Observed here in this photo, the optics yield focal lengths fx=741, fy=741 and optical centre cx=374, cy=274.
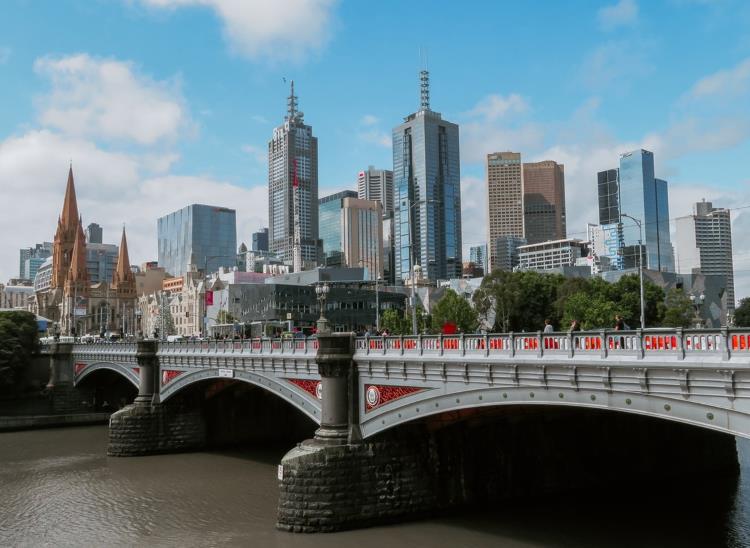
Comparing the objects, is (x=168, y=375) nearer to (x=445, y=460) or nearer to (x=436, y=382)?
(x=445, y=460)

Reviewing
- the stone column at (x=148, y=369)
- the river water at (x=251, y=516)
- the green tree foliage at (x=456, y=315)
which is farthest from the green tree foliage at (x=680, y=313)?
the stone column at (x=148, y=369)

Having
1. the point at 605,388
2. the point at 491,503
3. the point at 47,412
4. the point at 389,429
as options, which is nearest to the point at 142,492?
the point at 389,429

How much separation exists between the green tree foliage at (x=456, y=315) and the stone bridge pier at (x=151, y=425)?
33.0 metres

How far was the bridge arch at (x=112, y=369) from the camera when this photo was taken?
5827cm

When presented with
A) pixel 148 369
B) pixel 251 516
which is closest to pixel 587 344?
pixel 251 516

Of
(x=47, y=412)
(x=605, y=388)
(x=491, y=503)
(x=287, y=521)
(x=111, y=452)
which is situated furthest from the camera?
(x=47, y=412)

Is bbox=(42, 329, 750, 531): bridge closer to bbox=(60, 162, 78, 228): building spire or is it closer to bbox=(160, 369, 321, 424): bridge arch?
bbox=(160, 369, 321, 424): bridge arch

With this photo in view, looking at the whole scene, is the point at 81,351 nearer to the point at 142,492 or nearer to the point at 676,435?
the point at 142,492

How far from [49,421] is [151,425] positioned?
21.8 m

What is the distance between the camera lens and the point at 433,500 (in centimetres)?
3084

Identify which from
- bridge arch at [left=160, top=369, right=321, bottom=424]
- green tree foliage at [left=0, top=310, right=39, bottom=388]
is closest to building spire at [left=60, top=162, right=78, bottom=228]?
green tree foliage at [left=0, top=310, right=39, bottom=388]

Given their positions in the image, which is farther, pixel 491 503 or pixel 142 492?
pixel 142 492

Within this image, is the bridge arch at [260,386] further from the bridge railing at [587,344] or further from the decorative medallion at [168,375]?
the bridge railing at [587,344]

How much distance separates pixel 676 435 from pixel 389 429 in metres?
18.1
